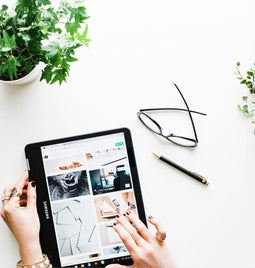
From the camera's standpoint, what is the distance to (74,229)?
875 millimetres

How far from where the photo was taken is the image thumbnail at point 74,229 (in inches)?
34.4

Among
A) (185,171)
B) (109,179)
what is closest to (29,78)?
(109,179)

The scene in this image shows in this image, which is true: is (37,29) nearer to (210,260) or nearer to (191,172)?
(191,172)

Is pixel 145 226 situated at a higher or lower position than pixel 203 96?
lower

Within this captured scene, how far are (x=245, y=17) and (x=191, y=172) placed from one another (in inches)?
14.2

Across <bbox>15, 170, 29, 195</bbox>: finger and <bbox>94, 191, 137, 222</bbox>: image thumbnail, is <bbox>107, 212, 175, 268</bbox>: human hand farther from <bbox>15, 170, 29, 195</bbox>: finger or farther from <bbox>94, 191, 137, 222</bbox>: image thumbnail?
<bbox>15, 170, 29, 195</bbox>: finger

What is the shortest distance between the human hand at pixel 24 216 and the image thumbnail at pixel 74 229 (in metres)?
0.05

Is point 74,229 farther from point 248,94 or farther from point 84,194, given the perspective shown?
point 248,94

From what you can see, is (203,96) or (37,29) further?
(203,96)

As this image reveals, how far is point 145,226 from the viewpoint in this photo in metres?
0.85

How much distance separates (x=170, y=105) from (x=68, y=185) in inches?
11.1

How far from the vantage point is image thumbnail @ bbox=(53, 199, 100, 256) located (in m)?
0.87

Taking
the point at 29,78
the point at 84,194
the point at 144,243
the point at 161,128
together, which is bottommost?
the point at 144,243

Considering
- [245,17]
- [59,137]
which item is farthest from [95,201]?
[245,17]
